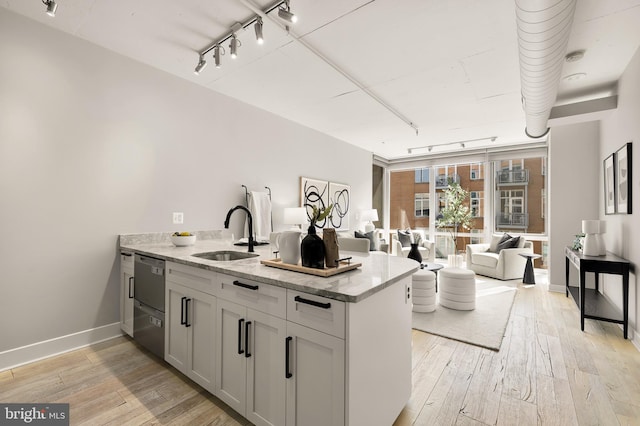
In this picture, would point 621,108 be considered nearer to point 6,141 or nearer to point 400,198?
point 400,198

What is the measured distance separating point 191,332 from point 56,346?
1516 millimetres

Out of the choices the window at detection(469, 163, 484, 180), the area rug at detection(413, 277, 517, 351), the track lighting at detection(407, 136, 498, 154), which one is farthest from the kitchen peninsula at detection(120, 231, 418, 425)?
the window at detection(469, 163, 484, 180)

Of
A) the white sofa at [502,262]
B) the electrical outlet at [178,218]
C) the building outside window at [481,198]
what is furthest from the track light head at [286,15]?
the building outside window at [481,198]

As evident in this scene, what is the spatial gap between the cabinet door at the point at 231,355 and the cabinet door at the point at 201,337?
0.22 ft

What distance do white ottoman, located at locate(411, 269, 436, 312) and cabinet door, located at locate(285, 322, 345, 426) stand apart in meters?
2.49

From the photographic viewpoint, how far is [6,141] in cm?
222

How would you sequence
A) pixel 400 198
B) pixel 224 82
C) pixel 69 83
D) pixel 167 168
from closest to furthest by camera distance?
pixel 69 83 < pixel 167 168 < pixel 224 82 < pixel 400 198

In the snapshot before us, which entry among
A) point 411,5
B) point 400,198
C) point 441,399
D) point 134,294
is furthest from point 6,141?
point 400,198

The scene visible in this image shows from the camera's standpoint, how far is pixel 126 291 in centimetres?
273

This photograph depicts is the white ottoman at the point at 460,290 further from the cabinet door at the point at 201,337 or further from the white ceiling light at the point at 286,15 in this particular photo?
the white ceiling light at the point at 286,15

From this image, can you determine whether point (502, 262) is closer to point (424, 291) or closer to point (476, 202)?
point (476, 202)

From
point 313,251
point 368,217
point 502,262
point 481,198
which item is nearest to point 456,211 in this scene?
point 481,198

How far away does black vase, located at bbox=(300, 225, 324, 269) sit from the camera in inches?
61.6

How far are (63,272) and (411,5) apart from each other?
140 inches
